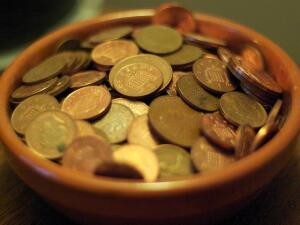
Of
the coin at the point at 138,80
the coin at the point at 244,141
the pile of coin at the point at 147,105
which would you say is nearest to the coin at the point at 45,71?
the pile of coin at the point at 147,105

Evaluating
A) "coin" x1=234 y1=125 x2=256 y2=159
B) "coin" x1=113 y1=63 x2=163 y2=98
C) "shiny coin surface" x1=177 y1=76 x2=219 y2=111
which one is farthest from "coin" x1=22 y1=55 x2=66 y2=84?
"coin" x1=234 y1=125 x2=256 y2=159

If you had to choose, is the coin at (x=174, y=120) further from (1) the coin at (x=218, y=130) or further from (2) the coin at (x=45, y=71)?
(2) the coin at (x=45, y=71)

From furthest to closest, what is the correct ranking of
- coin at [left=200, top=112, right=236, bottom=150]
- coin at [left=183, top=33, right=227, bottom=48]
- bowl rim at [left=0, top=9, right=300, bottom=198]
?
coin at [left=183, top=33, right=227, bottom=48]
coin at [left=200, top=112, right=236, bottom=150]
bowl rim at [left=0, top=9, right=300, bottom=198]

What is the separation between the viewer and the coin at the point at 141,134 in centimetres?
62

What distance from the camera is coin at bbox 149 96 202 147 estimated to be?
62 cm

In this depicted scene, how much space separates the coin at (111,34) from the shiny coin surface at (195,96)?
0.61ft

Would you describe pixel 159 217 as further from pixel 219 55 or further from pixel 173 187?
pixel 219 55

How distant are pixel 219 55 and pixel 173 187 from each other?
37 centimetres

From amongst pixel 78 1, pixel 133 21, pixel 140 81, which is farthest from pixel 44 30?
pixel 140 81

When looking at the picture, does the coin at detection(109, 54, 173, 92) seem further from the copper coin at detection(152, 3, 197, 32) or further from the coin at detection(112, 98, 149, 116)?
the copper coin at detection(152, 3, 197, 32)

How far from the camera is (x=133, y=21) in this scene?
0.91 meters

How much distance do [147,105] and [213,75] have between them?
129mm

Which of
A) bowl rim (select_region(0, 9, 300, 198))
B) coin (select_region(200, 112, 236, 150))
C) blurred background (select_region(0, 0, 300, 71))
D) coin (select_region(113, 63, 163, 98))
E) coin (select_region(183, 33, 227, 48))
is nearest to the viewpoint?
bowl rim (select_region(0, 9, 300, 198))

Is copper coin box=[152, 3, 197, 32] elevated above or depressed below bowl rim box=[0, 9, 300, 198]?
above
